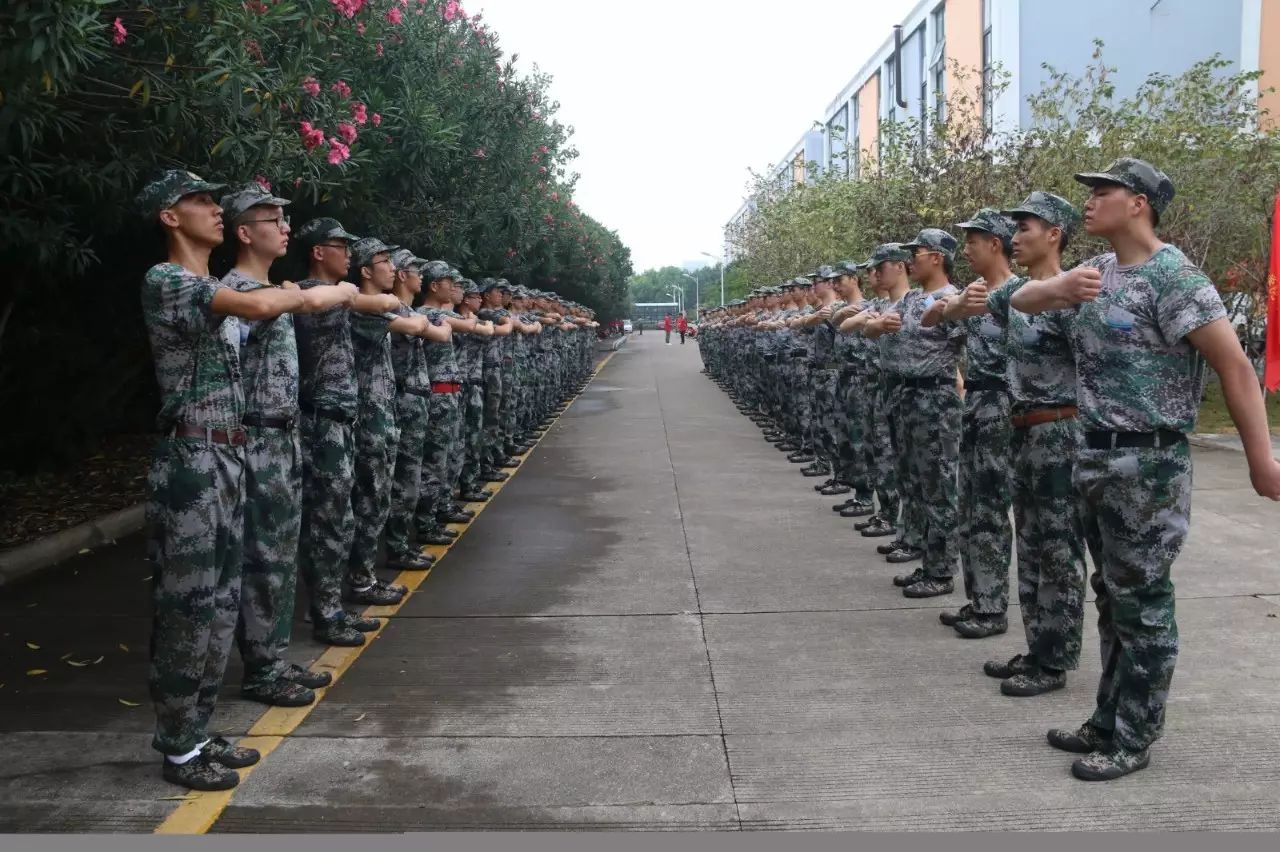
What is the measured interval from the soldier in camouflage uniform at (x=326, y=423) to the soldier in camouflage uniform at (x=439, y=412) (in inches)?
87.9

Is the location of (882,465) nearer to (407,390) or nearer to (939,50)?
(407,390)

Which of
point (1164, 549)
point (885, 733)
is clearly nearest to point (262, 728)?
point (885, 733)

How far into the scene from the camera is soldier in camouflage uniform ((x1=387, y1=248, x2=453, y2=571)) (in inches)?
282

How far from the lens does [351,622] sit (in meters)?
5.71

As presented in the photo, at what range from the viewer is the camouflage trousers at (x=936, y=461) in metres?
6.37

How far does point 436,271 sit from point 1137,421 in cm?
565

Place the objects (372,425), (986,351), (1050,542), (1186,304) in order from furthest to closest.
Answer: (372,425)
(986,351)
(1050,542)
(1186,304)

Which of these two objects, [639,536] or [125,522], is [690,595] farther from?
[125,522]

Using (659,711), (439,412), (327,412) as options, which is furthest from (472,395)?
(659,711)

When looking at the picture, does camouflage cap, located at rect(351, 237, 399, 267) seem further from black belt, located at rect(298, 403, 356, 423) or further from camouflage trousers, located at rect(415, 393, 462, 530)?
camouflage trousers, located at rect(415, 393, 462, 530)

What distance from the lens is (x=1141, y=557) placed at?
147 inches

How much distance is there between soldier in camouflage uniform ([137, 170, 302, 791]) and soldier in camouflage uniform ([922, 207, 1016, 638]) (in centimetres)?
319

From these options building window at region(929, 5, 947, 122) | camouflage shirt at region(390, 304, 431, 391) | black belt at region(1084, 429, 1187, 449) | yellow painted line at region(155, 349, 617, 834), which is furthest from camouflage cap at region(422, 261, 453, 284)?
building window at region(929, 5, 947, 122)

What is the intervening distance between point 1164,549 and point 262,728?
3472mm
